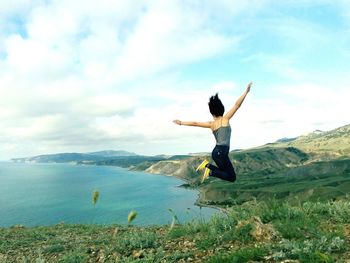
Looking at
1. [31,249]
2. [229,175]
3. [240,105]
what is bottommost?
[31,249]

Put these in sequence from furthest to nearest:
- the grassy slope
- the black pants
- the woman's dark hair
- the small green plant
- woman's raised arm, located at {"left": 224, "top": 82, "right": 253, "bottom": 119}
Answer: the woman's dark hair → woman's raised arm, located at {"left": 224, "top": 82, "right": 253, "bottom": 119} → the black pants → the grassy slope → the small green plant

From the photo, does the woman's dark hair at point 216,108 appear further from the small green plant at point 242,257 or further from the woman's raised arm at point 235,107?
the small green plant at point 242,257

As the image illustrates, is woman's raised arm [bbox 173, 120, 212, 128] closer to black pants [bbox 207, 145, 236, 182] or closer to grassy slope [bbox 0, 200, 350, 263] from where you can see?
black pants [bbox 207, 145, 236, 182]

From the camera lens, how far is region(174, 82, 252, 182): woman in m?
11.3

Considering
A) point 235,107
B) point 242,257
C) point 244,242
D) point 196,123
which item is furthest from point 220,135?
point 242,257

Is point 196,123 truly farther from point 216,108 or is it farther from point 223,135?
point 223,135

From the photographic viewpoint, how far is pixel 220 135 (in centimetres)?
1130

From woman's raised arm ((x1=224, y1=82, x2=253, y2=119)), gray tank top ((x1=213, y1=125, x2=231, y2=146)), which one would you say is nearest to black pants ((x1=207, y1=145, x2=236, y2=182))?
gray tank top ((x1=213, y1=125, x2=231, y2=146))

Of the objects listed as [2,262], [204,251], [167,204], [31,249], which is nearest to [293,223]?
[204,251]

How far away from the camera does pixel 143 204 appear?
196m

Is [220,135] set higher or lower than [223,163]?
higher

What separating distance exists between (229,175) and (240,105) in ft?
7.58

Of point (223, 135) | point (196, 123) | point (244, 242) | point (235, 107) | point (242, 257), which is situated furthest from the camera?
point (196, 123)

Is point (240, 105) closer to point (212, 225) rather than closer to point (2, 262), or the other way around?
point (212, 225)
